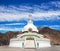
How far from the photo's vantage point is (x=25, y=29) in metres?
31.5

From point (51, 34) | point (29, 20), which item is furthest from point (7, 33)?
point (29, 20)

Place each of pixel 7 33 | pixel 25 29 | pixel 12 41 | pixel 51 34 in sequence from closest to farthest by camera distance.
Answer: pixel 12 41 → pixel 25 29 → pixel 7 33 → pixel 51 34

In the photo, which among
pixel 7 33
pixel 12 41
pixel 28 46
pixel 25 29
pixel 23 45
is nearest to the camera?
pixel 28 46

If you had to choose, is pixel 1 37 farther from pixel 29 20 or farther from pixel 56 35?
pixel 29 20

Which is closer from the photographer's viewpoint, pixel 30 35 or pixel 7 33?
pixel 30 35

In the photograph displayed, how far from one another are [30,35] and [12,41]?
1.81 meters

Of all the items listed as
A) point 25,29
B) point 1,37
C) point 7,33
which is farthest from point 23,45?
point 7,33

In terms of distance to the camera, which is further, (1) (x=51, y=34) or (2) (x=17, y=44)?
Answer: (1) (x=51, y=34)

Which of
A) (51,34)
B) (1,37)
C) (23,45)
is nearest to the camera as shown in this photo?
(23,45)

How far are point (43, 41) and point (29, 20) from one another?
4641mm

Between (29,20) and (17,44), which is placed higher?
(29,20)

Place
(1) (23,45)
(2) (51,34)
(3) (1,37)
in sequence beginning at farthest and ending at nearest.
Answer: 1. (2) (51,34)
2. (3) (1,37)
3. (1) (23,45)

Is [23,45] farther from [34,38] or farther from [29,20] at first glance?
[29,20]

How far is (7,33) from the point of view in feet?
218
